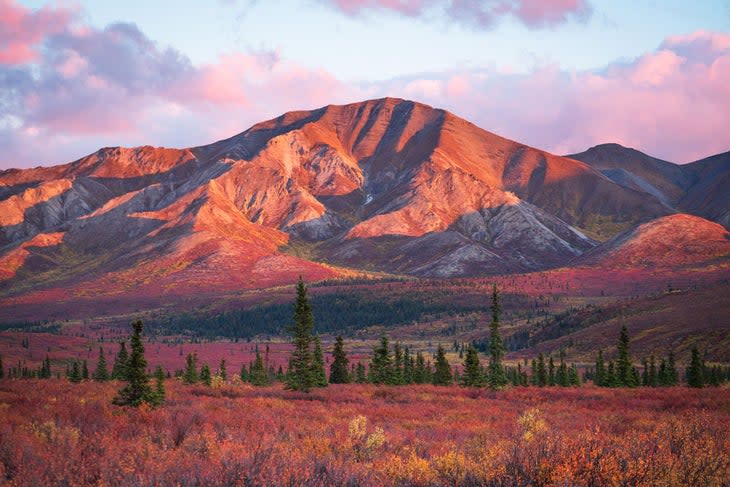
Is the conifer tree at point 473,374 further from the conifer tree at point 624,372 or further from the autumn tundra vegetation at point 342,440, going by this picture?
the autumn tundra vegetation at point 342,440

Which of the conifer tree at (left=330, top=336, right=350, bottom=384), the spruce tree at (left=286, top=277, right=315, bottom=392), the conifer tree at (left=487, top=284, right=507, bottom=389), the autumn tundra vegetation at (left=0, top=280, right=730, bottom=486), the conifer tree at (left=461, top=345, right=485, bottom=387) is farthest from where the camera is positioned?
the conifer tree at (left=330, top=336, right=350, bottom=384)

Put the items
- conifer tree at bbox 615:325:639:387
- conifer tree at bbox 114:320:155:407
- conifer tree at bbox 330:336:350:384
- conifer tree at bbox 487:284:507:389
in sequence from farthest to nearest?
conifer tree at bbox 615:325:639:387 → conifer tree at bbox 330:336:350:384 → conifer tree at bbox 487:284:507:389 → conifer tree at bbox 114:320:155:407

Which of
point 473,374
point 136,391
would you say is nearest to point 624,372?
point 473,374

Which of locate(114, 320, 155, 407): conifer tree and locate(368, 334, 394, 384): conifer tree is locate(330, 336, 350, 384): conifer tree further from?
locate(114, 320, 155, 407): conifer tree

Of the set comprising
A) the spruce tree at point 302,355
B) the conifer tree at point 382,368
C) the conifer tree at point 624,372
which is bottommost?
the conifer tree at point 624,372

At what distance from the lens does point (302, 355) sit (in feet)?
148

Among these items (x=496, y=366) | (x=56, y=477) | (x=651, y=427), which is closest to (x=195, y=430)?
(x=56, y=477)

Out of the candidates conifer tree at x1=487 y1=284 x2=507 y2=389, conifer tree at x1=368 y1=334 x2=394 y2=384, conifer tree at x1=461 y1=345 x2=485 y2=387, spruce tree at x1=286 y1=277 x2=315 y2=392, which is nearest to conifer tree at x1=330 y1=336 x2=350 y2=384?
conifer tree at x1=368 y1=334 x2=394 y2=384

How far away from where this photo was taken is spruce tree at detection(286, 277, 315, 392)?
42.8 metres

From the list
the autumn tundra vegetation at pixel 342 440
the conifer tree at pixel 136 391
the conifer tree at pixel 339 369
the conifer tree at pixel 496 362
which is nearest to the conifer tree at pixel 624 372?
the conifer tree at pixel 496 362

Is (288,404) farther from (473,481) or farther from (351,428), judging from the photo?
(473,481)

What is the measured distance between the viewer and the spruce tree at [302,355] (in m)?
42.8

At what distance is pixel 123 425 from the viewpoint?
19000mm

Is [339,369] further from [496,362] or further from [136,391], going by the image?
[136,391]
